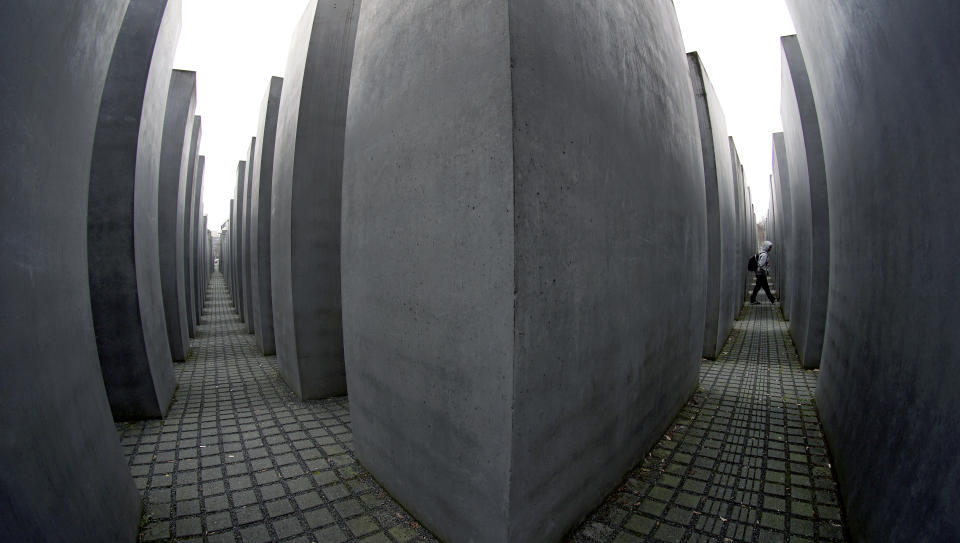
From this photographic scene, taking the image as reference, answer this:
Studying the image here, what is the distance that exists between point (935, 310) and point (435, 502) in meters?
3.22

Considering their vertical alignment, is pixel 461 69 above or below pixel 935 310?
above

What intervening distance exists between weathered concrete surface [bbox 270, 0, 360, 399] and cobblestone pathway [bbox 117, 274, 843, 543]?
0.77 m

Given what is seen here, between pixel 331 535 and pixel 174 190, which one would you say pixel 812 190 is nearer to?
pixel 331 535

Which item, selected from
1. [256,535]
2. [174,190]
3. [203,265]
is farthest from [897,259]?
[203,265]

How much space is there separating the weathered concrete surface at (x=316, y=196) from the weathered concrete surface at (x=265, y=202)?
2667mm

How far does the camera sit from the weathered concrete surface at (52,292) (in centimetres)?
210

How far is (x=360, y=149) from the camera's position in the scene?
403 centimetres

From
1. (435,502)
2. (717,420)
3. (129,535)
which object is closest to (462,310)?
(435,502)

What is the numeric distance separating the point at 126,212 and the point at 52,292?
385 cm

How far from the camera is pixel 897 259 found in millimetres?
2889

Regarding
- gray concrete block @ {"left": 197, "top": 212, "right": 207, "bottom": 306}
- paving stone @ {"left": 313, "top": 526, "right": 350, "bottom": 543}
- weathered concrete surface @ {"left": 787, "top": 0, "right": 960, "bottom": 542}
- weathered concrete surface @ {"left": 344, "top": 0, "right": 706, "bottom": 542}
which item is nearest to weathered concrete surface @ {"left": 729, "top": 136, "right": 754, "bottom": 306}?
weathered concrete surface @ {"left": 787, "top": 0, "right": 960, "bottom": 542}

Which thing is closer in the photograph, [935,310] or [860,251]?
[935,310]

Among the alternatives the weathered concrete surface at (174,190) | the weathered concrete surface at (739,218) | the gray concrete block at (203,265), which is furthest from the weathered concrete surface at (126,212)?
the gray concrete block at (203,265)

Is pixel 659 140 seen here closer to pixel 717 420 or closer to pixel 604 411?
pixel 604 411
